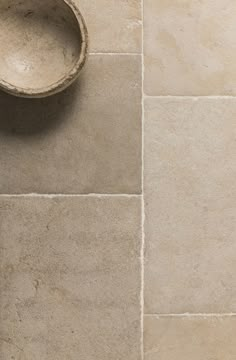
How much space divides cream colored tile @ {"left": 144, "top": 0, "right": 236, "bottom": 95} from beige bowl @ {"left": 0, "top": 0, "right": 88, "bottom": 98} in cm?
21

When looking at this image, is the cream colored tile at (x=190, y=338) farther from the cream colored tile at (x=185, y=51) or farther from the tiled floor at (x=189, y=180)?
the cream colored tile at (x=185, y=51)

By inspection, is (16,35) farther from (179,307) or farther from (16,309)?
(179,307)

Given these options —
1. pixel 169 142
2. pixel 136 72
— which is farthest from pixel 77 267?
pixel 136 72

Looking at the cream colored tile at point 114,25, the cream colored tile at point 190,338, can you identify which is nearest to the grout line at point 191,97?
the cream colored tile at point 114,25

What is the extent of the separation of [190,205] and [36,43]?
56cm

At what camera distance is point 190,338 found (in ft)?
5.07

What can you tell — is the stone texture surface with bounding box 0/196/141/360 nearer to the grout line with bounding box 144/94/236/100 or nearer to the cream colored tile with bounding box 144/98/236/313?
the cream colored tile with bounding box 144/98/236/313

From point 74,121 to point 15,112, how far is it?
0.50ft

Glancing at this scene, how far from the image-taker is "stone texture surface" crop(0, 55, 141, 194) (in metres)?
1.54

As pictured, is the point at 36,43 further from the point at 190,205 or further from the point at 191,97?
the point at 190,205

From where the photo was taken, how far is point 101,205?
60.7 inches

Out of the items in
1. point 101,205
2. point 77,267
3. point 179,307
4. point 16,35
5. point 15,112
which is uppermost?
point 16,35

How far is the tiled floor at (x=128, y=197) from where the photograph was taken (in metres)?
1.53

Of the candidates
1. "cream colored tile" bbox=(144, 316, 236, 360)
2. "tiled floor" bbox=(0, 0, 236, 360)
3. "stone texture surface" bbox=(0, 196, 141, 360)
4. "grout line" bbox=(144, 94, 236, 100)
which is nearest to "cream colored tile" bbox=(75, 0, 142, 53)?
"tiled floor" bbox=(0, 0, 236, 360)
